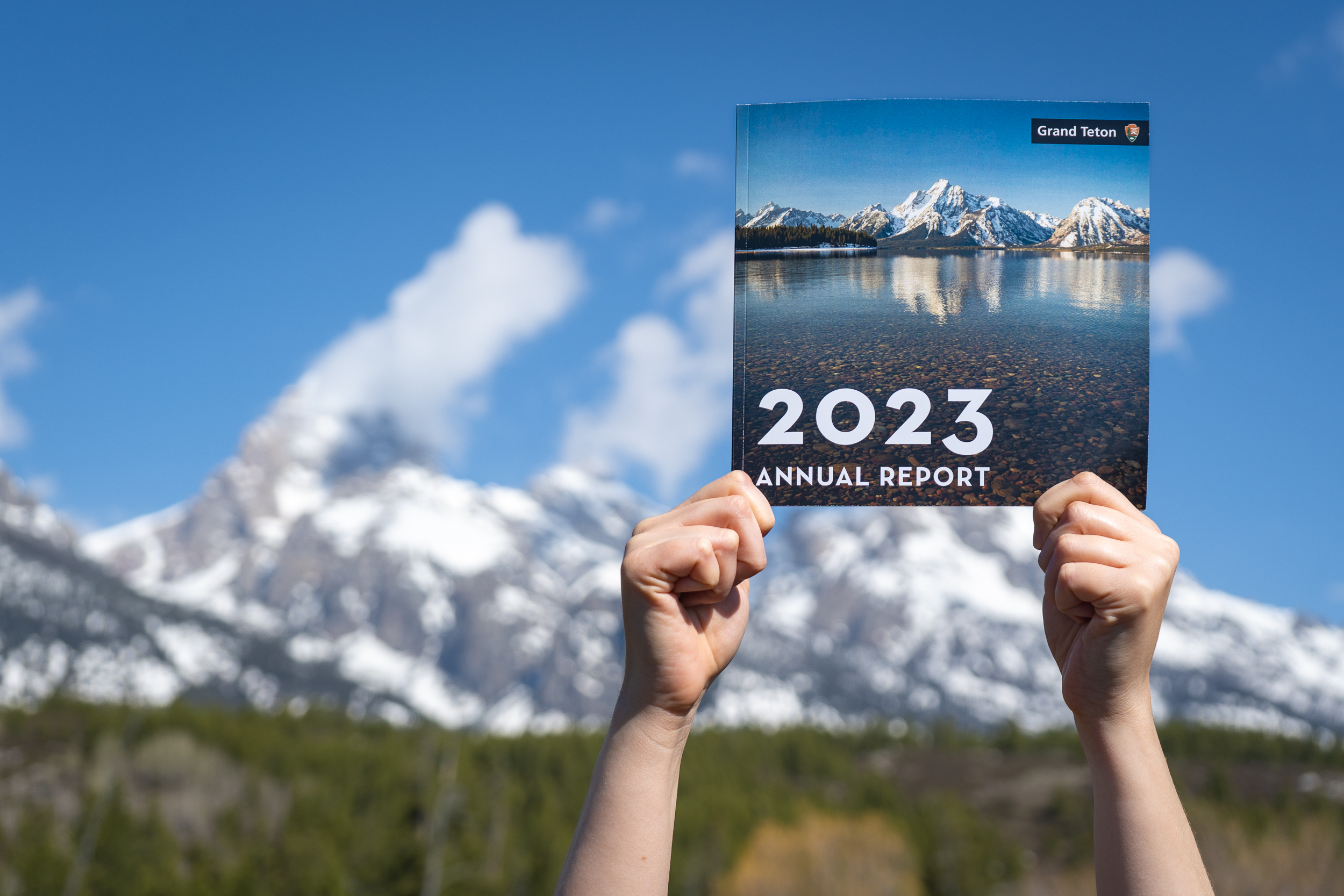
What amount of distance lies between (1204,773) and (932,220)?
11659 cm

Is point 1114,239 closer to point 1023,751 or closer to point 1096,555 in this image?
point 1096,555

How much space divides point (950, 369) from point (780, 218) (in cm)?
83

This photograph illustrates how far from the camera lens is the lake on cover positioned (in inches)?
155

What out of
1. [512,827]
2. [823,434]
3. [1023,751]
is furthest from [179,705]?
[823,434]

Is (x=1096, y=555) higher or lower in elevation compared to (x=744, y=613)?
higher

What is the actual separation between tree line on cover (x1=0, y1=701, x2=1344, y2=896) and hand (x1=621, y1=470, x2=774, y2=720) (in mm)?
57565

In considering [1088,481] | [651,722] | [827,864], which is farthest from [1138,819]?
[827,864]

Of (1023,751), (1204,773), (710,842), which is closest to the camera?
(710,842)

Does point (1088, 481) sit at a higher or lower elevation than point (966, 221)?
lower

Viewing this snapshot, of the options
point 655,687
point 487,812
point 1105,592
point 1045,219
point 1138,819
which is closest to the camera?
point 1105,592

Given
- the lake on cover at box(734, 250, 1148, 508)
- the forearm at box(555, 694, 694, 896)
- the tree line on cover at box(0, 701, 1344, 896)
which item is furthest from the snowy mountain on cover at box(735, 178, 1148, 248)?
the tree line on cover at box(0, 701, 1344, 896)

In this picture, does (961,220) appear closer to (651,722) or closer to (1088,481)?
(1088,481)

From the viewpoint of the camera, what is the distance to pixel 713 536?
3303mm

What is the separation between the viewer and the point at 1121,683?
129 inches
